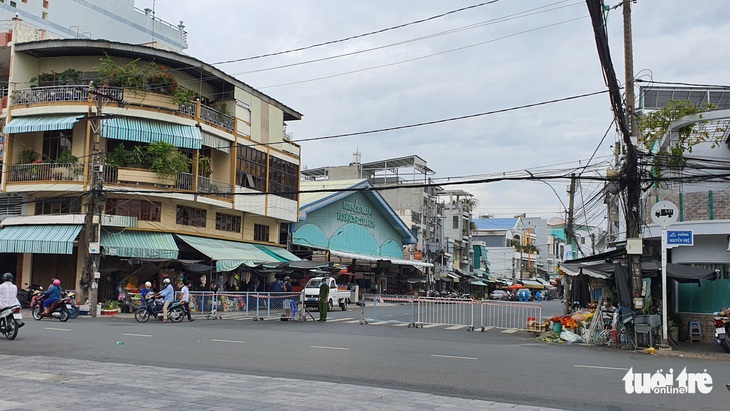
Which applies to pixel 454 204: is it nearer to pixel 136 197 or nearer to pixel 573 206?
pixel 573 206

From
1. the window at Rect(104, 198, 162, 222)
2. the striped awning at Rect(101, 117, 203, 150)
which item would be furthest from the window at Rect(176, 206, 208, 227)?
the striped awning at Rect(101, 117, 203, 150)

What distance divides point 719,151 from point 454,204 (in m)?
54.2

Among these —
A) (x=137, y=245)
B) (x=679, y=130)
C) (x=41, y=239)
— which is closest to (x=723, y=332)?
(x=679, y=130)

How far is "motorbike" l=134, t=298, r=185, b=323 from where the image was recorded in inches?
965

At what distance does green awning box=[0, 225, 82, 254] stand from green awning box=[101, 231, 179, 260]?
1430 mm

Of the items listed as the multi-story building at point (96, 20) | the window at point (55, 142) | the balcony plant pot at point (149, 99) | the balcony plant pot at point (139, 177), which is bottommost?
the balcony plant pot at point (139, 177)

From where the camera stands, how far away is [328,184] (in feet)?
172

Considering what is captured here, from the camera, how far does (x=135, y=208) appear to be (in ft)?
107

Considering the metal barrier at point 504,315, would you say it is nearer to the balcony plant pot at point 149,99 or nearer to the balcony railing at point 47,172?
the balcony plant pot at point 149,99

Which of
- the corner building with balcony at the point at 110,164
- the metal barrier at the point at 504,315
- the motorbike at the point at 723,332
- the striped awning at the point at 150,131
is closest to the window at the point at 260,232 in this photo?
the corner building with balcony at the point at 110,164

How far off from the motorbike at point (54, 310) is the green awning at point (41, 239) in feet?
17.7

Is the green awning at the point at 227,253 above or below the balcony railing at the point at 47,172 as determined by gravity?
below

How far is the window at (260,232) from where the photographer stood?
135 ft

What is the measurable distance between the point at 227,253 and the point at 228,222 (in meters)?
3.74
